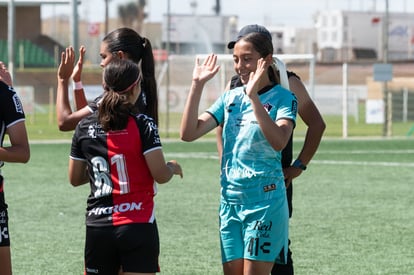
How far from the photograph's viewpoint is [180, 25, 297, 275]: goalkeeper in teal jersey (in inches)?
230

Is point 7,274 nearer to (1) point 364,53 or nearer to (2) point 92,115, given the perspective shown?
(2) point 92,115

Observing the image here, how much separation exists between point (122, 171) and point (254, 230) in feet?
2.83

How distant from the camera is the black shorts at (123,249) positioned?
214 inches

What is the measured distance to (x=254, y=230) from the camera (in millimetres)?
5824

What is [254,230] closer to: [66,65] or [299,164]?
[299,164]

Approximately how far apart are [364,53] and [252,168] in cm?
7605

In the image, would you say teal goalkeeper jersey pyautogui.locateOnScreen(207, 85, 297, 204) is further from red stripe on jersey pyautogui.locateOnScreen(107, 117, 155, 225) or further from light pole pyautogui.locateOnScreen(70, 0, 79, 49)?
light pole pyautogui.locateOnScreen(70, 0, 79, 49)

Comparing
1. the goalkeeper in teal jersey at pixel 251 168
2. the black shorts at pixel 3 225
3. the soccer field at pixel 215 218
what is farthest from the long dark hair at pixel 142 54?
the soccer field at pixel 215 218

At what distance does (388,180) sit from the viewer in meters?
17.0

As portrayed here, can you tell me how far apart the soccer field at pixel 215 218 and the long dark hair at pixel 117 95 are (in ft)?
12.4

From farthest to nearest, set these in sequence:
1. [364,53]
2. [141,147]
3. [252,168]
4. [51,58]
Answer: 1. [364,53]
2. [51,58]
3. [252,168]
4. [141,147]

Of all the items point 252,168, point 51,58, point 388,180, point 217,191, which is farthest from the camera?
point 51,58

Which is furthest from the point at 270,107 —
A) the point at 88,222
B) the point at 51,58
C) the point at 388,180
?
the point at 51,58

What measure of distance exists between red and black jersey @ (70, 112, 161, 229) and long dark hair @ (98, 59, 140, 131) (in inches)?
2.1
